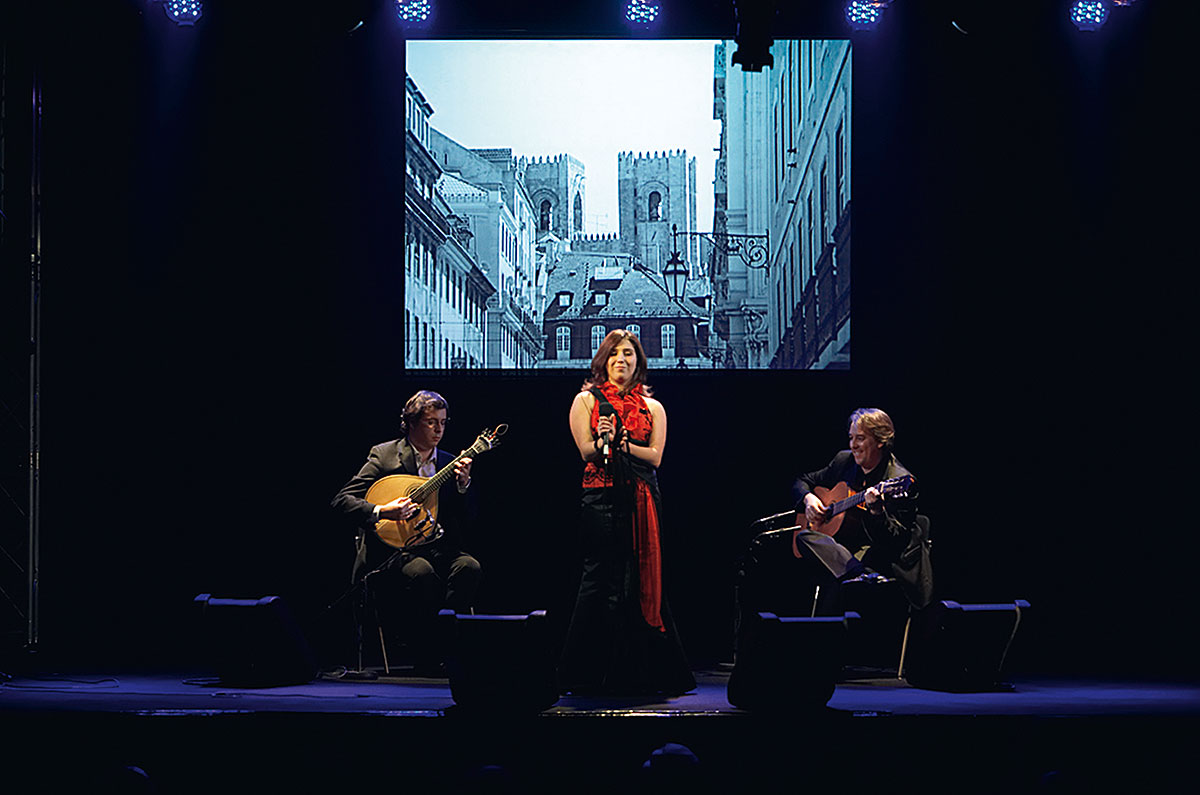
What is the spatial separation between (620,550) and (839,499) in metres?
A: 1.27

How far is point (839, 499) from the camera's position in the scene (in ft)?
19.6

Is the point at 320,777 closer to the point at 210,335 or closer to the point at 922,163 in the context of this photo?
the point at 210,335

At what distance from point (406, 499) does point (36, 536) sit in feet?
6.32

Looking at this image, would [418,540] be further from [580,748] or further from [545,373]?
[580,748]

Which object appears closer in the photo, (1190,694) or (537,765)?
(537,765)

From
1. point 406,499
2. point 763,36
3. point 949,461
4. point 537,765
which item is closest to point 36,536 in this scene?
point 406,499

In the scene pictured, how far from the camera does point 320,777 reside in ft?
14.9

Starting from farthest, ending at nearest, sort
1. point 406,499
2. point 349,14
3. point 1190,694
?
point 349,14 → point 406,499 → point 1190,694

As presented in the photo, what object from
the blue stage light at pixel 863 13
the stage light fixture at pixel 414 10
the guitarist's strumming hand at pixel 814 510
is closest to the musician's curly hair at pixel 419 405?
the guitarist's strumming hand at pixel 814 510

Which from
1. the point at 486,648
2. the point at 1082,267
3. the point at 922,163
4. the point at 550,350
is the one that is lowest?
the point at 486,648

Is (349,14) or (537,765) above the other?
(349,14)

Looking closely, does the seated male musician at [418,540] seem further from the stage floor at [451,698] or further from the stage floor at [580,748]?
the stage floor at [580,748]

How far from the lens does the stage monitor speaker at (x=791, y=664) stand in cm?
466

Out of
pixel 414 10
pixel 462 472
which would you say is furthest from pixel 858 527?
pixel 414 10
